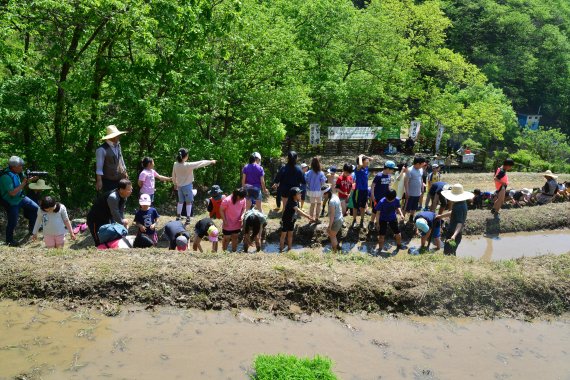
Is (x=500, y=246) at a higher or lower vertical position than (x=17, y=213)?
lower

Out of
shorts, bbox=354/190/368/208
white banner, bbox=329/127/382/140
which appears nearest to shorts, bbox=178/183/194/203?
shorts, bbox=354/190/368/208

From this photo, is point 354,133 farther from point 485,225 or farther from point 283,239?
point 283,239

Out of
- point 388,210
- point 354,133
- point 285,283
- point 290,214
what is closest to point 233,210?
point 290,214

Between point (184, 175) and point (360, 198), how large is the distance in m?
4.32

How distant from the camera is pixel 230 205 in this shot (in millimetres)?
9273

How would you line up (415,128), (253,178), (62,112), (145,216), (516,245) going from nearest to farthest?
1. (145,216)
2. (253,178)
3. (62,112)
4. (516,245)
5. (415,128)

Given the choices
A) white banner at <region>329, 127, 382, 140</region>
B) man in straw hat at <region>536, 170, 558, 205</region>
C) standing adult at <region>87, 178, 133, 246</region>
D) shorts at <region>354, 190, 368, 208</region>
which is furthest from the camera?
white banner at <region>329, 127, 382, 140</region>

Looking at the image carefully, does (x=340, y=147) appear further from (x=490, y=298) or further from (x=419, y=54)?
(x=490, y=298)

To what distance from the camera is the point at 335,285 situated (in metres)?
7.91

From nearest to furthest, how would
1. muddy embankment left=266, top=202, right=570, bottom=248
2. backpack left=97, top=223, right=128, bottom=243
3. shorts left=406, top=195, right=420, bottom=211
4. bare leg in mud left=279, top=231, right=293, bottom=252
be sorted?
backpack left=97, top=223, right=128, bottom=243 → bare leg in mud left=279, top=231, right=293, bottom=252 → muddy embankment left=266, top=202, right=570, bottom=248 → shorts left=406, top=195, right=420, bottom=211

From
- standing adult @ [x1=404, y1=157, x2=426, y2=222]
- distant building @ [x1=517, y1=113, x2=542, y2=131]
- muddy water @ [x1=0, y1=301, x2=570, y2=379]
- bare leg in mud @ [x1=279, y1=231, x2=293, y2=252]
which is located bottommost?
muddy water @ [x1=0, y1=301, x2=570, y2=379]

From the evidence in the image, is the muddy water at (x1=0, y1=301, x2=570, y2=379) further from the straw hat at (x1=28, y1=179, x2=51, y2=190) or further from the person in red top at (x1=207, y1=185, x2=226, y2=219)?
the straw hat at (x1=28, y1=179, x2=51, y2=190)

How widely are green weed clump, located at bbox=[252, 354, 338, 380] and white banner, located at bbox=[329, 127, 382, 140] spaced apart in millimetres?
20118

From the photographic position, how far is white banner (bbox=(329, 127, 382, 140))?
25688 millimetres
